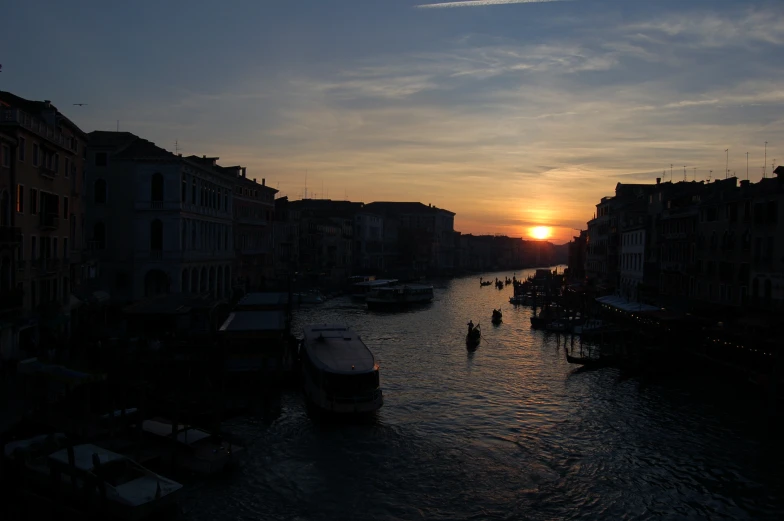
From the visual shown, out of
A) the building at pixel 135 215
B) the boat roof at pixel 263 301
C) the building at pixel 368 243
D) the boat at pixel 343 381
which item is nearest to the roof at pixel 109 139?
the building at pixel 135 215

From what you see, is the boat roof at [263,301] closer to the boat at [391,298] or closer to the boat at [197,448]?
the boat at [197,448]

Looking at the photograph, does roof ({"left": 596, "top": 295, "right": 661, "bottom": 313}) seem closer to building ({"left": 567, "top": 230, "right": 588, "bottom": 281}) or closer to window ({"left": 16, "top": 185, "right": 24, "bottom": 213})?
window ({"left": 16, "top": 185, "right": 24, "bottom": 213})

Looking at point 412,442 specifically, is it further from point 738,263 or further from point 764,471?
point 738,263

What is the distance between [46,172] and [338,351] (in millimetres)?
13425

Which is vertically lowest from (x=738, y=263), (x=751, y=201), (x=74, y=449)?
(x=74, y=449)

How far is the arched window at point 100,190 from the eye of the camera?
39.1 metres

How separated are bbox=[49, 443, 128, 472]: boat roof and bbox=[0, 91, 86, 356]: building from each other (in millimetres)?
8966

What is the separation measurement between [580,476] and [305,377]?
11.6 metres

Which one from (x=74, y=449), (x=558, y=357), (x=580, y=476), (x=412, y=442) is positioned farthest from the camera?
(x=558, y=357)

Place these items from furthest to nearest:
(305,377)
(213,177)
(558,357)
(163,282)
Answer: (213,177)
(163,282)
(558,357)
(305,377)

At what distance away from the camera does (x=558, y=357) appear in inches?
1430

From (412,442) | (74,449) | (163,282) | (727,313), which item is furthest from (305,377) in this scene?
(727,313)

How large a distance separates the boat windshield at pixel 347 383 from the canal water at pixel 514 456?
1140 millimetres

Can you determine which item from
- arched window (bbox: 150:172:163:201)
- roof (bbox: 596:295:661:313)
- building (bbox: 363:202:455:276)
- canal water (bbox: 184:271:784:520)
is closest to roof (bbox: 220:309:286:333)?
canal water (bbox: 184:271:784:520)
